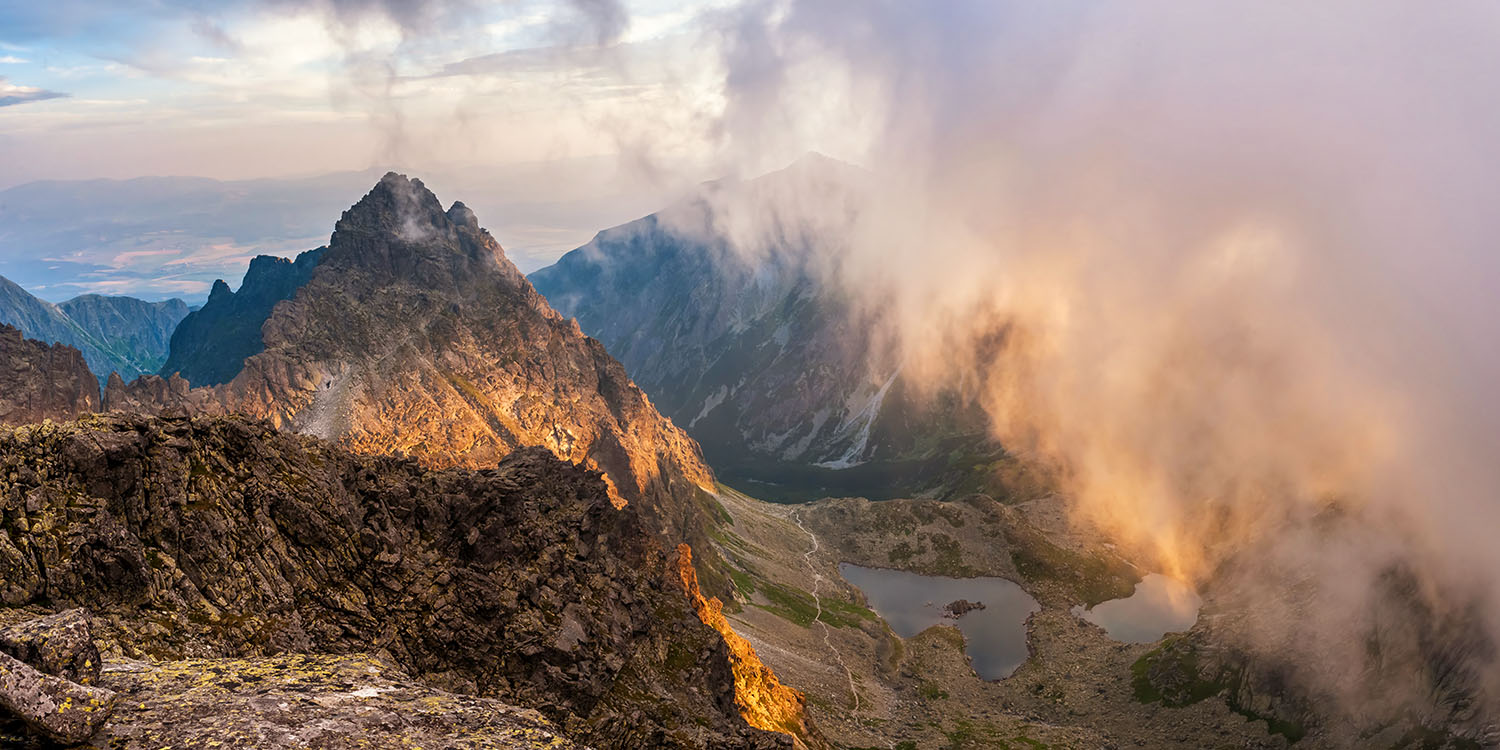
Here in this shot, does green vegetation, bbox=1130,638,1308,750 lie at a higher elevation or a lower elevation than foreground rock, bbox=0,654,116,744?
higher

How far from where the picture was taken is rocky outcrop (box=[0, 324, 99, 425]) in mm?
132875

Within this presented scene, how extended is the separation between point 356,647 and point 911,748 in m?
102

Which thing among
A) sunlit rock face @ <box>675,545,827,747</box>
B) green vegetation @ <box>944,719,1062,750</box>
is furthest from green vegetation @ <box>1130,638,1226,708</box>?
sunlit rock face @ <box>675,545,827,747</box>

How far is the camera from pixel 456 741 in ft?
108

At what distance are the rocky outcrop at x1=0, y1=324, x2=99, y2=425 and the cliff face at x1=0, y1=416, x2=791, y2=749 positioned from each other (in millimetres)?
106242

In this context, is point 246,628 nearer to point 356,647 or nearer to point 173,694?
point 356,647

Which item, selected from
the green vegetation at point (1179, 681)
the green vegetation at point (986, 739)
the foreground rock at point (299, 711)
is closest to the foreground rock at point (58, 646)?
the foreground rock at point (299, 711)

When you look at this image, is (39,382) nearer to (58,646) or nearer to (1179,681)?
(58,646)

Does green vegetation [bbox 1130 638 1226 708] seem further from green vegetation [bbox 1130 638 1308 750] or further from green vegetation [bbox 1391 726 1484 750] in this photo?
green vegetation [bbox 1391 726 1484 750]

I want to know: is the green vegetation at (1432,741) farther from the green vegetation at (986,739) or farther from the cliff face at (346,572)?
the cliff face at (346,572)

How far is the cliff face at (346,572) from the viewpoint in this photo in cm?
4044

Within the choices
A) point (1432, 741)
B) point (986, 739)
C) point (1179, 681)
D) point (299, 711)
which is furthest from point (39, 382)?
point (1432, 741)

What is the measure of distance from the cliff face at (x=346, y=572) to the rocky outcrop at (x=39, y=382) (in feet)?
349

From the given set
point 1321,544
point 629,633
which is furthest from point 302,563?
point 1321,544
